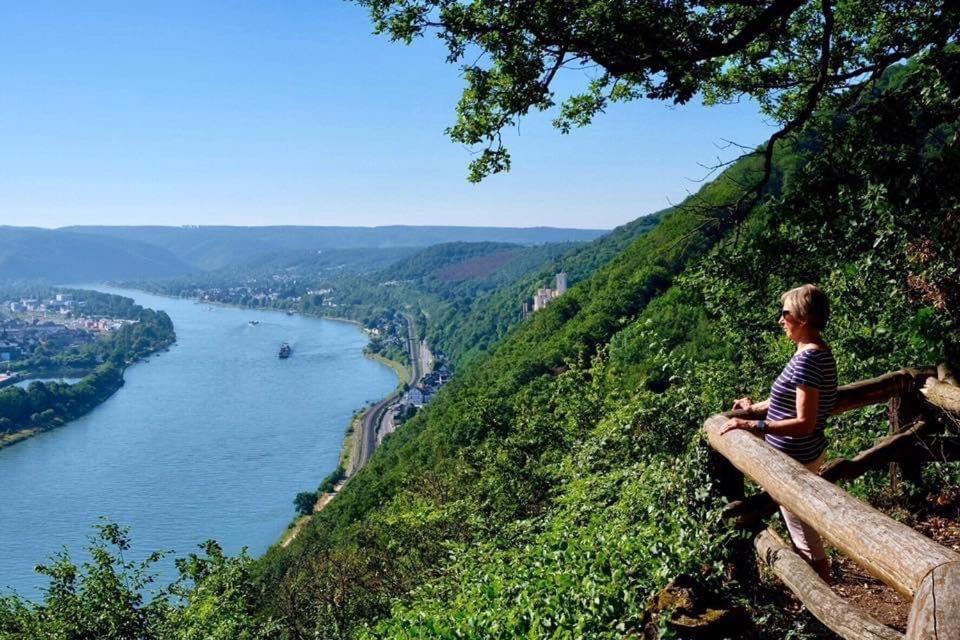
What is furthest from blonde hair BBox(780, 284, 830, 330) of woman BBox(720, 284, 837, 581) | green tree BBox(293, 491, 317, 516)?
green tree BBox(293, 491, 317, 516)

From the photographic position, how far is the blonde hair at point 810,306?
112 inches

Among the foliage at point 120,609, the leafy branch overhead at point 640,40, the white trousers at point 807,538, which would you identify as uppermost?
the leafy branch overhead at point 640,40

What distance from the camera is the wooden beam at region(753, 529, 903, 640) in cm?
239

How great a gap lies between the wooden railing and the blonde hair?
20.3 inches

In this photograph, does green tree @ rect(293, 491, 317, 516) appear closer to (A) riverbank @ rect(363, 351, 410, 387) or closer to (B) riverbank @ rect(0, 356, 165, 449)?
(B) riverbank @ rect(0, 356, 165, 449)

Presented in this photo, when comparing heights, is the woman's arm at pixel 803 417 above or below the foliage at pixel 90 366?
above

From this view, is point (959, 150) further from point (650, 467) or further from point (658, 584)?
point (658, 584)

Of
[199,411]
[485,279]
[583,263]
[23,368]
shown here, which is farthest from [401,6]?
[485,279]

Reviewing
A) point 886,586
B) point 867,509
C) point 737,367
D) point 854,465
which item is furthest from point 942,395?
point 737,367

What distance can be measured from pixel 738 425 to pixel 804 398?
13.3 inches

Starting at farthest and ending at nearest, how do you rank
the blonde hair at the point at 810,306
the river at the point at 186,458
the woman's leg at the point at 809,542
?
1. the river at the point at 186,458
2. the woman's leg at the point at 809,542
3. the blonde hair at the point at 810,306

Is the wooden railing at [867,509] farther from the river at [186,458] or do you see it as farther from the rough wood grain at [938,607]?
the river at [186,458]

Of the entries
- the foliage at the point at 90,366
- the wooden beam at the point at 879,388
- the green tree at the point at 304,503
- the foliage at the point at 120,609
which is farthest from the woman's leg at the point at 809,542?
the foliage at the point at 90,366

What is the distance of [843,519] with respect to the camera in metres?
2.35
